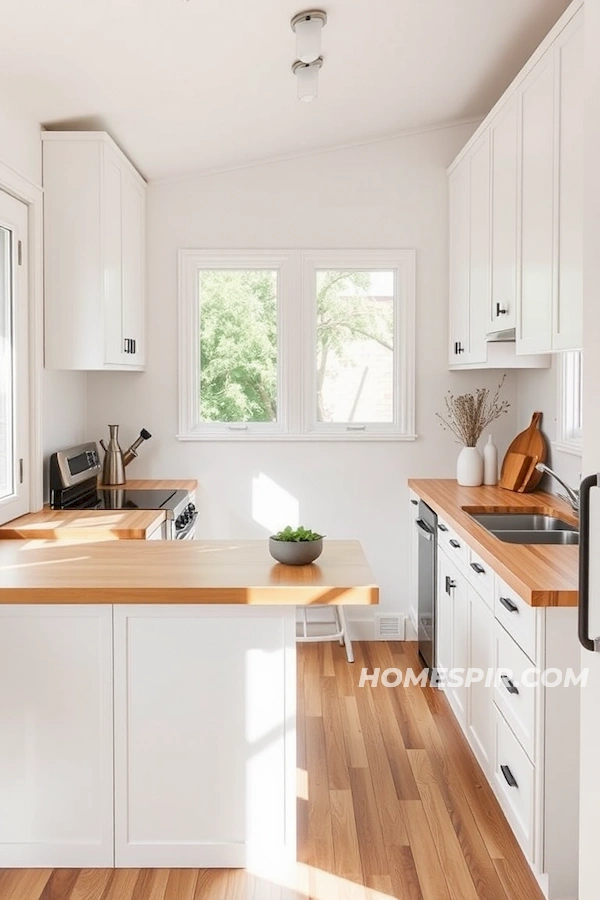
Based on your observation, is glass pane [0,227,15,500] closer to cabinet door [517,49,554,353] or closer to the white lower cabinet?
the white lower cabinet

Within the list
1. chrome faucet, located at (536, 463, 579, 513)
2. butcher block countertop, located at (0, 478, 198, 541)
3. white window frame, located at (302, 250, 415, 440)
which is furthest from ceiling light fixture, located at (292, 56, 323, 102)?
butcher block countertop, located at (0, 478, 198, 541)

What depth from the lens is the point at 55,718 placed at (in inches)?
90.0

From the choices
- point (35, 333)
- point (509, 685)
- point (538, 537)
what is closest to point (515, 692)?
point (509, 685)

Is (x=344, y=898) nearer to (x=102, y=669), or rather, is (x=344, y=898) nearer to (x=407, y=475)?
(x=102, y=669)

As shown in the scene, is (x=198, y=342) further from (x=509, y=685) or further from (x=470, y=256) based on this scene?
(x=509, y=685)

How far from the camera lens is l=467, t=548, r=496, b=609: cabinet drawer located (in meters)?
Answer: 2.66

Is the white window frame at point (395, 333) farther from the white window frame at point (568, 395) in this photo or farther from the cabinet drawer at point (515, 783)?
the cabinet drawer at point (515, 783)

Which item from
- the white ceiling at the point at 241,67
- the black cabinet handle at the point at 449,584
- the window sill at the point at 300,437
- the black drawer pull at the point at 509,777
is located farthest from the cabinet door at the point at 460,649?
the white ceiling at the point at 241,67

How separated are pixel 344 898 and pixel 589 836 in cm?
105

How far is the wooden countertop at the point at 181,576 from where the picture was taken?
2.19m

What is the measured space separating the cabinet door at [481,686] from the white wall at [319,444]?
1.62 metres

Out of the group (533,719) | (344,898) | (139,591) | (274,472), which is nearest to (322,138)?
(274,472)

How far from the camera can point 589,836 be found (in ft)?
4.69

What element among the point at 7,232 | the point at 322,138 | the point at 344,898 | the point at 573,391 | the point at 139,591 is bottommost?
the point at 344,898
